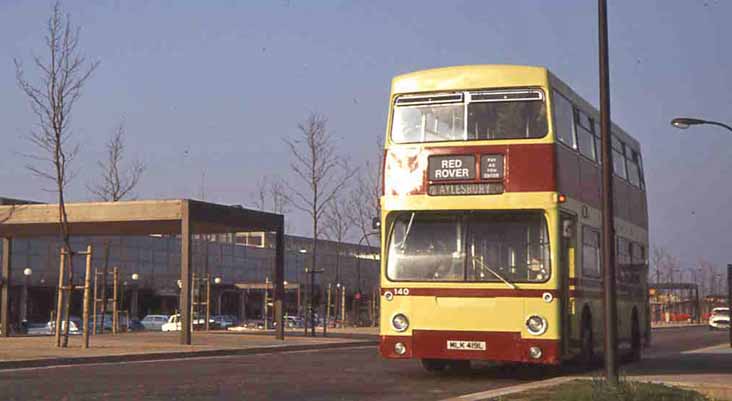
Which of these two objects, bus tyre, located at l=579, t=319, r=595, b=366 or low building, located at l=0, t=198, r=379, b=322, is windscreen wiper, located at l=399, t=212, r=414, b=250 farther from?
low building, located at l=0, t=198, r=379, b=322

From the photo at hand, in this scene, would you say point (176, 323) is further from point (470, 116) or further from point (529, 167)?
point (529, 167)

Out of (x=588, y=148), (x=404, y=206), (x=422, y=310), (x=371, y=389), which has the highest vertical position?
(x=588, y=148)

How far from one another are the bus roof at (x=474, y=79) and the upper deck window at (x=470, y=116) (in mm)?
147

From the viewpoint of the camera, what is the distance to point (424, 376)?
64.9 feet

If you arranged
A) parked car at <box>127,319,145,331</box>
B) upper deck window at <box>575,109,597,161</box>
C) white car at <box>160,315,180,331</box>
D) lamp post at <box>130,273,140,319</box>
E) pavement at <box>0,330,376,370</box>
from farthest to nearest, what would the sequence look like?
1. lamp post at <box>130,273,140,319</box>
2. parked car at <box>127,319,145,331</box>
3. white car at <box>160,315,180,331</box>
4. pavement at <box>0,330,376,370</box>
5. upper deck window at <box>575,109,597,161</box>

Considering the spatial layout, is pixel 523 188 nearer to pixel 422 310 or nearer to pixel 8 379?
pixel 422 310

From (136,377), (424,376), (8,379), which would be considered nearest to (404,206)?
(424,376)

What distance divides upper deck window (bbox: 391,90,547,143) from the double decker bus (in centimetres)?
2

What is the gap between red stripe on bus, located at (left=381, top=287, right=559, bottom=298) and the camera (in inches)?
664

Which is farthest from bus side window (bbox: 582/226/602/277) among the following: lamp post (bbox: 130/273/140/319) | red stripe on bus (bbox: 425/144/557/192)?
lamp post (bbox: 130/273/140/319)

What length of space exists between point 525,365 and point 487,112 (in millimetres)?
6331

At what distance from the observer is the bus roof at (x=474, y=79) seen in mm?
17516

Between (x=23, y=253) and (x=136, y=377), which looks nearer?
(x=136, y=377)

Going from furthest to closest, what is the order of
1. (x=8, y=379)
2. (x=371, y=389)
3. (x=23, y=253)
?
(x=23, y=253) → (x=8, y=379) → (x=371, y=389)
